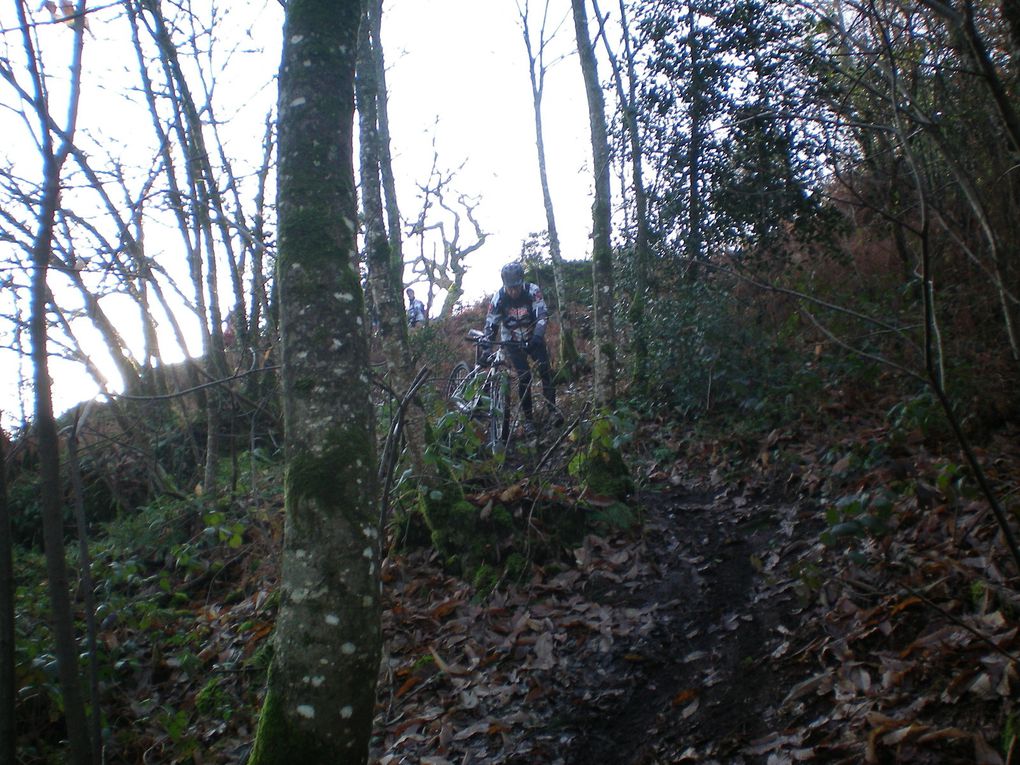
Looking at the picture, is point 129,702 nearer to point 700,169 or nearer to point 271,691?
point 271,691

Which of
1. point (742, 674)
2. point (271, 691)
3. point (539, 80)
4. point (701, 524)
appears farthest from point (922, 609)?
point (539, 80)

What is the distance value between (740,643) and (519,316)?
5.40 metres

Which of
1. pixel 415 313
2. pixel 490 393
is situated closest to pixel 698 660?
pixel 490 393

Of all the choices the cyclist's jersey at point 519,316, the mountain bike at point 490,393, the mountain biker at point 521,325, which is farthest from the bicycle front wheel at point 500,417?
the cyclist's jersey at point 519,316

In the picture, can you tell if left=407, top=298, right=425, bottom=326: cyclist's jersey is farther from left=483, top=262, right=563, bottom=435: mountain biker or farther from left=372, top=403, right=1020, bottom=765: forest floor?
left=372, top=403, right=1020, bottom=765: forest floor

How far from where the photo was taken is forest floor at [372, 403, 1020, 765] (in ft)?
11.3

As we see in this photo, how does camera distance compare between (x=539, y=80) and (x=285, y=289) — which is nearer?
(x=285, y=289)

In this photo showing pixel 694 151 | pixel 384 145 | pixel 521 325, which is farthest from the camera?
pixel 384 145

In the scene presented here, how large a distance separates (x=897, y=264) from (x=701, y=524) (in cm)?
537

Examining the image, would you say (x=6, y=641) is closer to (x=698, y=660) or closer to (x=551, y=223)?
(x=698, y=660)

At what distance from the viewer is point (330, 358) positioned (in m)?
3.17

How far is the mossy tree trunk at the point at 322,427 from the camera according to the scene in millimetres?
2848

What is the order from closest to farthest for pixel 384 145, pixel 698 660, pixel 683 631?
1. pixel 698 660
2. pixel 683 631
3. pixel 384 145

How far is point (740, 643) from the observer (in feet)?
15.1
